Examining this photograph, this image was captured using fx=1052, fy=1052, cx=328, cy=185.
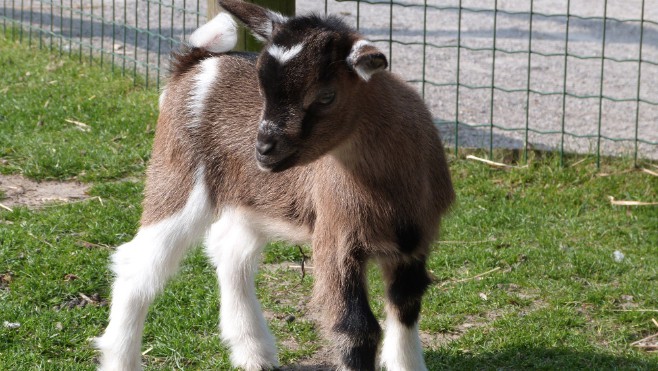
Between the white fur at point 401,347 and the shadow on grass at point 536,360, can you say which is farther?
the shadow on grass at point 536,360

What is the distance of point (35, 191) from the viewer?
6758 mm

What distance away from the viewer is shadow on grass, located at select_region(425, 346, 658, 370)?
486 centimetres

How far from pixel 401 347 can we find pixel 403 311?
0.18m

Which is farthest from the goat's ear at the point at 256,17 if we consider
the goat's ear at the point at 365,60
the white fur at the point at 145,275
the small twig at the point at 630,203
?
the small twig at the point at 630,203

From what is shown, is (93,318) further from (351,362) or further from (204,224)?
(351,362)

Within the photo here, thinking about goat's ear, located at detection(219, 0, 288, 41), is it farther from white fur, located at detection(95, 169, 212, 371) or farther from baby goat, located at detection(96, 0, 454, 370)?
white fur, located at detection(95, 169, 212, 371)

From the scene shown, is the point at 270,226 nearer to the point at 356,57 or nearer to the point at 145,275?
the point at 145,275

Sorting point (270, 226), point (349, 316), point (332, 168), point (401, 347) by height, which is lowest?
point (401, 347)

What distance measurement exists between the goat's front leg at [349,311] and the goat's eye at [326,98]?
628mm

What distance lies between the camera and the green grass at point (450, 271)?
5.00m

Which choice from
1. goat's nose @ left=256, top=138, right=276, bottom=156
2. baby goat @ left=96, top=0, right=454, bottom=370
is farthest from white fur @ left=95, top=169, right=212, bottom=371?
goat's nose @ left=256, top=138, right=276, bottom=156

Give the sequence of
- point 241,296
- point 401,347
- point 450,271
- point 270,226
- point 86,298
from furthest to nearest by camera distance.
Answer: point 450,271, point 86,298, point 241,296, point 270,226, point 401,347

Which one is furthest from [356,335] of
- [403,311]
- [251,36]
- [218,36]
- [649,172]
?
[649,172]

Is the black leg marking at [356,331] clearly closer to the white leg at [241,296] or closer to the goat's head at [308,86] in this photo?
the goat's head at [308,86]
